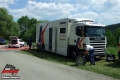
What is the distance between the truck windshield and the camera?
1636cm

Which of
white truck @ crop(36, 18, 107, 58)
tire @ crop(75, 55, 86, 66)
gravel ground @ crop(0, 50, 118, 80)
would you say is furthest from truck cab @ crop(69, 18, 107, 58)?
gravel ground @ crop(0, 50, 118, 80)

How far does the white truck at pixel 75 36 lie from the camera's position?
53.7 ft

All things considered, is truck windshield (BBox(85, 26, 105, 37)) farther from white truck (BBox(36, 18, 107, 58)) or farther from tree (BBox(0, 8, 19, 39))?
tree (BBox(0, 8, 19, 39))

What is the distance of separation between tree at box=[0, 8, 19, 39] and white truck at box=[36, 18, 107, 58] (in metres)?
49.1

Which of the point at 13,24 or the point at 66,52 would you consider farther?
the point at 13,24

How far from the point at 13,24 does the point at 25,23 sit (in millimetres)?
36050

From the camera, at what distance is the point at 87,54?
1502 cm

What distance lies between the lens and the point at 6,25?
228ft

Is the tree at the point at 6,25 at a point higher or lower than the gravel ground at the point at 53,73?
higher

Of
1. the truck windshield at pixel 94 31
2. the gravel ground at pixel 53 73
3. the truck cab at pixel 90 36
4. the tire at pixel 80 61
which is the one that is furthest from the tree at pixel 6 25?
the gravel ground at pixel 53 73

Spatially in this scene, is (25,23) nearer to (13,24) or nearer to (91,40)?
(13,24)

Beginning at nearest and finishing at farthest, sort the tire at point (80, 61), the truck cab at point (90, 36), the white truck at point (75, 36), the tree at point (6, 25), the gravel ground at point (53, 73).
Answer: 1. the gravel ground at point (53, 73)
2. the tire at point (80, 61)
3. the truck cab at point (90, 36)
4. the white truck at point (75, 36)
5. the tree at point (6, 25)

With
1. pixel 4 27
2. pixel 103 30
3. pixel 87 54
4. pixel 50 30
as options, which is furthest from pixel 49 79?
pixel 4 27

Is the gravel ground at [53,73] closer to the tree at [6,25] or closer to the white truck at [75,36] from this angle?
the white truck at [75,36]
